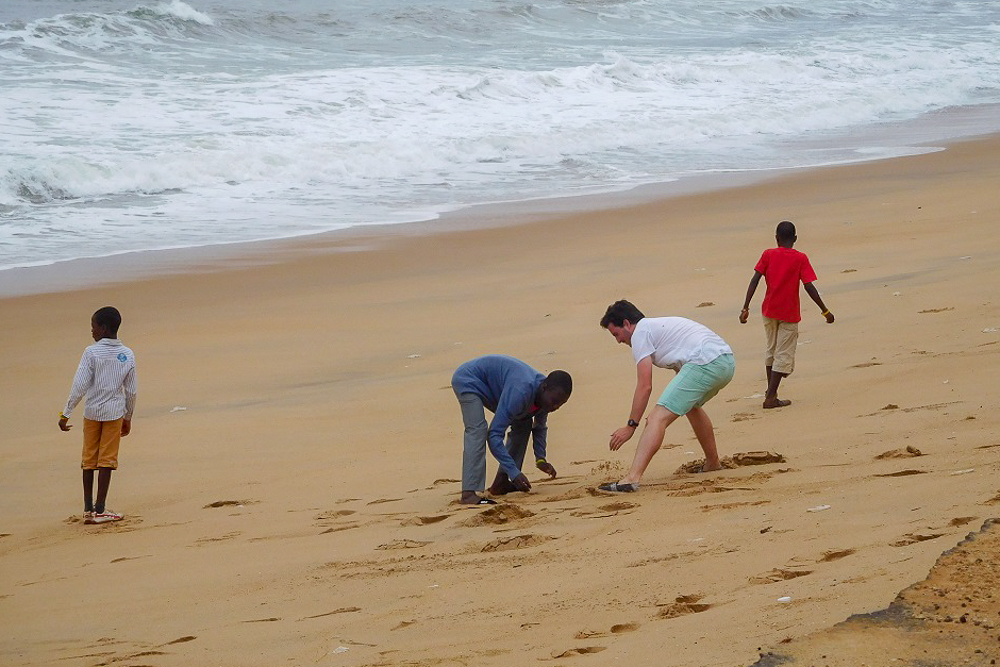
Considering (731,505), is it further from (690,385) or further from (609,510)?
(690,385)

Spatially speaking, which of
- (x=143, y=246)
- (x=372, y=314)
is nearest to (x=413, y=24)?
(x=143, y=246)

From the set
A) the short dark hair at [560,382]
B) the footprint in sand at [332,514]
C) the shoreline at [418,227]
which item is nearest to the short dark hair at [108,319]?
the footprint in sand at [332,514]

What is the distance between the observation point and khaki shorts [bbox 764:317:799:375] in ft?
26.2

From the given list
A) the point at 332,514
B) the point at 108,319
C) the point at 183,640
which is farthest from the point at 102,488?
the point at 183,640

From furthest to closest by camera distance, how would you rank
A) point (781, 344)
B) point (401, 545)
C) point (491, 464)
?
point (781, 344) < point (491, 464) < point (401, 545)

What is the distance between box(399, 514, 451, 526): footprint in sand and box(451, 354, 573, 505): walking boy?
28 cm

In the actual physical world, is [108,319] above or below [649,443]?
above

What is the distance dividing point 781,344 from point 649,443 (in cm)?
215

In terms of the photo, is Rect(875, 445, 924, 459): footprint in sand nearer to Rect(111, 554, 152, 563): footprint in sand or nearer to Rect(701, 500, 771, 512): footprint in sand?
Rect(701, 500, 771, 512): footprint in sand

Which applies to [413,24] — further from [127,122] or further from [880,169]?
[880,169]

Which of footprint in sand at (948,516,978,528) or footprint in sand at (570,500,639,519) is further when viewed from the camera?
footprint in sand at (570,500,639,519)

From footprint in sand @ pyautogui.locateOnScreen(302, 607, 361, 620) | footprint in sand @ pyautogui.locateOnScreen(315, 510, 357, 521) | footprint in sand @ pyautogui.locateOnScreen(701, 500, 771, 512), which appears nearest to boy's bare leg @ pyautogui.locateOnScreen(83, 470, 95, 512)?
footprint in sand @ pyautogui.locateOnScreen(315, 510, 357, 521)

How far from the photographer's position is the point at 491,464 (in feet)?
25.1

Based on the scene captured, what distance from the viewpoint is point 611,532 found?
A: 5.39 metres
